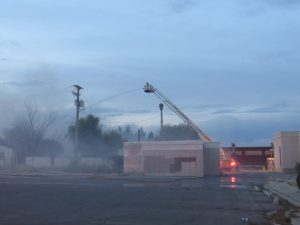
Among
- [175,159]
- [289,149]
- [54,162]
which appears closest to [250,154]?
[289,149]

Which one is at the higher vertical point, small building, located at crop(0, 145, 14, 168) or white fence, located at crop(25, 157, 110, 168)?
small building, located at crop(0, 145, 14, 168)

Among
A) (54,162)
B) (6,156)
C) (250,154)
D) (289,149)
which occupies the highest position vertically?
(250,154)

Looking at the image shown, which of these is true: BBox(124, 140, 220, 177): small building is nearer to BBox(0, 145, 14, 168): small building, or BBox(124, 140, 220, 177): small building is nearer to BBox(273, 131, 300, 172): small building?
BBox(273, 131, 300, 172): small building

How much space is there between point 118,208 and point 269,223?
6.36 metres

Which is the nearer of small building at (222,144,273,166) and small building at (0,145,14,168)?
small building at (0,145,14,168)

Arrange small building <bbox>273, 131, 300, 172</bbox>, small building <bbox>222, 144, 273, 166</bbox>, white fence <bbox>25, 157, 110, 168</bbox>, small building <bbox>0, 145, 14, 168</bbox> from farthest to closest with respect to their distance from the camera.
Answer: small building <bbox>222, 144, 273, 166</bbox> < small building <bbox>0, 145, 14, 168</bbox> < white fence <bbox>25, 157, 110, 168</bbox> < small building <bbox>273, 131, 300, 172</bbox>

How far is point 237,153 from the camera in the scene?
11638 cm

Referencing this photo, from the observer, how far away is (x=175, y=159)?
70.8 meters

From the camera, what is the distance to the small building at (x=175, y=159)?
7019 centimetres

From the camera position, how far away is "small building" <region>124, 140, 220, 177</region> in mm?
70188

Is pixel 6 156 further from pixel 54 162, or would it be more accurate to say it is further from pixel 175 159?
pixel 175 159

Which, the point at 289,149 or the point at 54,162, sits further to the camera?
the point at 54,162

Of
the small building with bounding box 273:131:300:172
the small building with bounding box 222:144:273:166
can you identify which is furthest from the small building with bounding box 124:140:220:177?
the small building with bounding box 222:144:273:166

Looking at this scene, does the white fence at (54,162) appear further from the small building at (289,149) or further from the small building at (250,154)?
the small building at (250,154)
